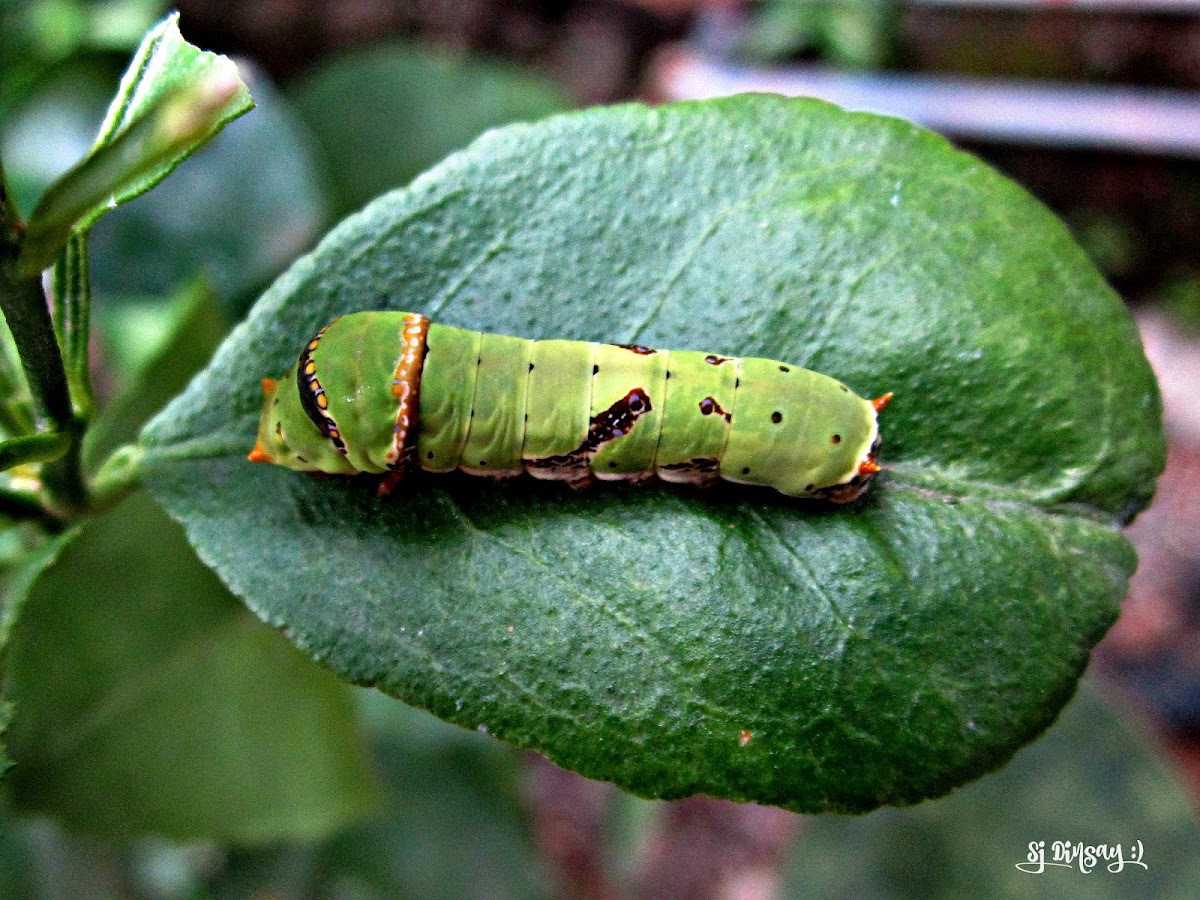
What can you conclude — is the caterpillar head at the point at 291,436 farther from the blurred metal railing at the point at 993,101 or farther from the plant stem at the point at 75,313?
the blurred metal railing at the point at 993,101

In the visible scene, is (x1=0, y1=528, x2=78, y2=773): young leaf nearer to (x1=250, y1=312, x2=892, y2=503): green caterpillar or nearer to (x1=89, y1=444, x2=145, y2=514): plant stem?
(x1=89, y1=444, x2=145, y2=514): plant stem

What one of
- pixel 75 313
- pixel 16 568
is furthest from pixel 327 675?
pixel 75 313

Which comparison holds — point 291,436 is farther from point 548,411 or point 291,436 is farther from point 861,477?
point 861,477

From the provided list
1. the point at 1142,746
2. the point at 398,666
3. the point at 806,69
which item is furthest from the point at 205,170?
the point at 806,69

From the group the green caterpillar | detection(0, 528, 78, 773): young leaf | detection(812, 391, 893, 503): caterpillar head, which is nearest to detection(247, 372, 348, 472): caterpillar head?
the green caterpillar

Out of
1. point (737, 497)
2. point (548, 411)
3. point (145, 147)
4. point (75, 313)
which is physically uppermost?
point (145, 147)
